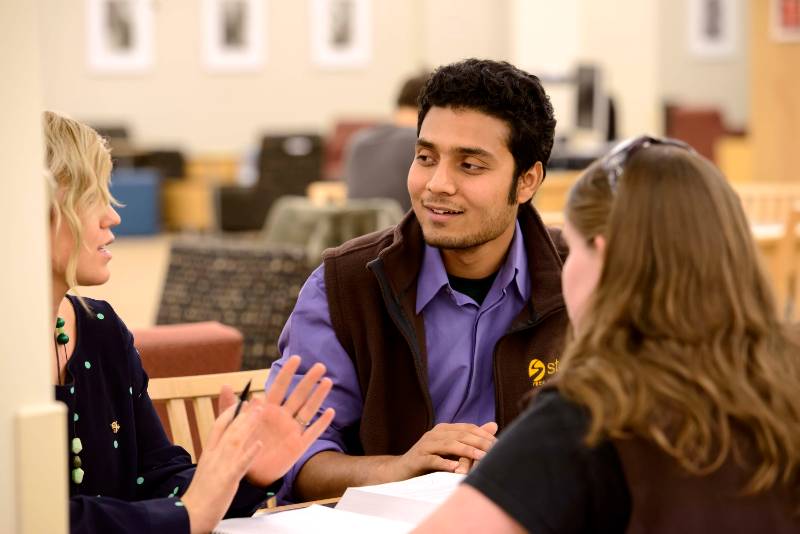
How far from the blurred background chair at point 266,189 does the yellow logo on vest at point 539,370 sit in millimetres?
10316

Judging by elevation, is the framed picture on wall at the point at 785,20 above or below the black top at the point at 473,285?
above

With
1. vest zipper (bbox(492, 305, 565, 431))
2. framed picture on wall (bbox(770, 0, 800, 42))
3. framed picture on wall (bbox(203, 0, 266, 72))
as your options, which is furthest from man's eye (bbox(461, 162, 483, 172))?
framed picture on wall (bbox(203, 0, 266, 72))

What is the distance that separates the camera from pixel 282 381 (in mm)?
1824

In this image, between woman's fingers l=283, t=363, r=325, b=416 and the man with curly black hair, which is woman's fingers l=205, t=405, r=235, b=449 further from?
the man with curly black hair

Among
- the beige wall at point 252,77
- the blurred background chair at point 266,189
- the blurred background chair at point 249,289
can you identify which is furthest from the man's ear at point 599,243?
the beige wall at point 252,77

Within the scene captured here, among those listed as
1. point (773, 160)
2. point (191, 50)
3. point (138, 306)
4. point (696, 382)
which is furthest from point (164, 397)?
point (191, 50)

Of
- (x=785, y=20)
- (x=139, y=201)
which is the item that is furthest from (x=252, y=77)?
(x=785, y=20)

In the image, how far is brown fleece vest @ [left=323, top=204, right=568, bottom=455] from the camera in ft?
7.94

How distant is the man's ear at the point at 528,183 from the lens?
265 cm

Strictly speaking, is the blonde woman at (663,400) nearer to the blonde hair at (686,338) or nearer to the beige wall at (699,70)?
the blonde hair at (686,338)

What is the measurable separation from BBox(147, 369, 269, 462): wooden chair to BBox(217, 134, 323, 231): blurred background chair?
10.1m

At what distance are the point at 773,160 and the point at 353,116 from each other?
6.02 meters

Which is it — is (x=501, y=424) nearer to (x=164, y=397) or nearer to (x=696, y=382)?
(x=164, y=397)

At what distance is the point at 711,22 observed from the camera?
17641 millimetres
